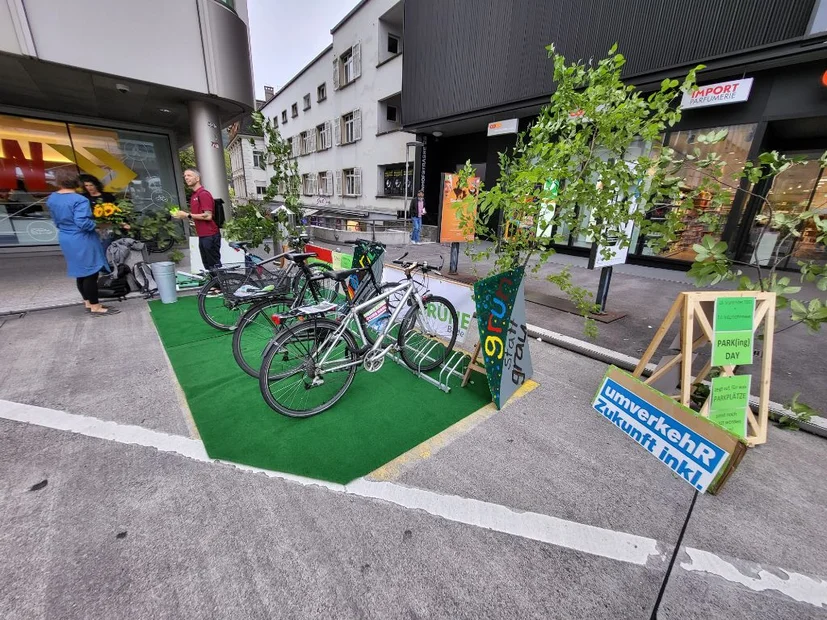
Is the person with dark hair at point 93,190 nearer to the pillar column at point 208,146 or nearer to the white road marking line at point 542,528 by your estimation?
the pillar column at point 208,146

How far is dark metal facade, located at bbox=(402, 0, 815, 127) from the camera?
6.17 meters

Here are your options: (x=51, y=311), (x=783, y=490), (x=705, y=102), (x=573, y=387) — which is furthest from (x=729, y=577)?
(x=705, y=102)

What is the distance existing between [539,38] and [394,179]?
7.98 metres

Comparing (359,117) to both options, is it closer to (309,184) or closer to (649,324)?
(309,184)

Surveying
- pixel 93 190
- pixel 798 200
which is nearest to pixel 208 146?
pixel 93 190

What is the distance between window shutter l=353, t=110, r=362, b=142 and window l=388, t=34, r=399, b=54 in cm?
291

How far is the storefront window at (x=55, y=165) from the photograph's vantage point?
7.72 meters

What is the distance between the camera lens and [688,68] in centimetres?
664

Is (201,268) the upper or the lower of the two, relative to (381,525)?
upper

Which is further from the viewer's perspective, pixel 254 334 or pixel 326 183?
pixel 326 183

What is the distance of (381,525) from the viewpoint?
1.87m

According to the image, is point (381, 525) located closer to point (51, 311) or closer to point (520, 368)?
point (520, 368)

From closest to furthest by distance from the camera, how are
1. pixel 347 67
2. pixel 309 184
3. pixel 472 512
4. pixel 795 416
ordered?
pixel 472 512
pixel 795 416
pixel 347 67
pixel 309 184

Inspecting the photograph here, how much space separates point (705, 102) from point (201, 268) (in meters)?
10.1
